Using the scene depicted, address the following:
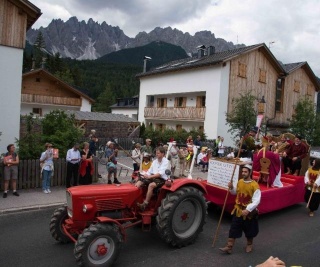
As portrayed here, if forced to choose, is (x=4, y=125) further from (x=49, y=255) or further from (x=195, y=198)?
(x=195, y=198)

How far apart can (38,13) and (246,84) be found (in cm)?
1858

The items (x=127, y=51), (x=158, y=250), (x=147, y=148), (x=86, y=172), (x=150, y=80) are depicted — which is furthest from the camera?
(x=127, y=51)

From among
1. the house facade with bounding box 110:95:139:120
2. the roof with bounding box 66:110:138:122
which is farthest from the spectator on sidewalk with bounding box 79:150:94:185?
the house facade with bounding box 110:95:139:120

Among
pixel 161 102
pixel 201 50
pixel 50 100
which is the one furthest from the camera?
pixel 50 100

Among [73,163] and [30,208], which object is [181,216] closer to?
[30,208]

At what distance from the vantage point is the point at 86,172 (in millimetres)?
10531

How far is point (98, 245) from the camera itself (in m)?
4.95

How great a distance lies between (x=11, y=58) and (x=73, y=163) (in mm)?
6649

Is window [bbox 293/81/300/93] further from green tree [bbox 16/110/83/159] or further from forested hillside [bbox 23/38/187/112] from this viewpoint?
forested hillside [bbox 23/38/187/112]

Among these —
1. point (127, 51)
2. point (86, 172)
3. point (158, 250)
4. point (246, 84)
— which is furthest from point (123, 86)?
point (127, 51)

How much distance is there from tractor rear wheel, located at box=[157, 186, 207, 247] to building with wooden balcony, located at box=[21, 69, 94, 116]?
98.4 ft

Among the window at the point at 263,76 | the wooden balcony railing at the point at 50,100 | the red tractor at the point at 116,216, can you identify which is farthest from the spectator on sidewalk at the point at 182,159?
the wooden balcony railing at the point at 50,100

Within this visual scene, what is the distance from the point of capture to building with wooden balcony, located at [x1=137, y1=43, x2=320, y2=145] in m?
25.4

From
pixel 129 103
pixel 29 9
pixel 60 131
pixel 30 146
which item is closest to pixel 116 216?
pixel 30 146
